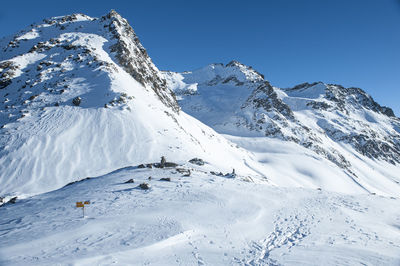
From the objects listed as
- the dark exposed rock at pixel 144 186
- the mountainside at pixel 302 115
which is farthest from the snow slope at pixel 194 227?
the mountainside at pixel 302 115

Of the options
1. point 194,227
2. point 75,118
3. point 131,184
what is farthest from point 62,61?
point 194,227

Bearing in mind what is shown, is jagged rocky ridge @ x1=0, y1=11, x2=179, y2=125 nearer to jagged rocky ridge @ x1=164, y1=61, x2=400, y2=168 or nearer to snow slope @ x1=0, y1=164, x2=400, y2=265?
snow slope @ x1=0, y1=164, x2=400, y2=265

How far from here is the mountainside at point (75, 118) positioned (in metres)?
22.8

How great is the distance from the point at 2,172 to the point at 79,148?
20.9 feet

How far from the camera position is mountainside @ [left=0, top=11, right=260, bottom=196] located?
22.8 meters

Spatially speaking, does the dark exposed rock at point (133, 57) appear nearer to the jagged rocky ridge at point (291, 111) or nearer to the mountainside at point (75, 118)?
the mountainside at point (75, 118)

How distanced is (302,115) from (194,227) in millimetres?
119187

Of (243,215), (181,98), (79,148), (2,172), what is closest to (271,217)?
(243,215)

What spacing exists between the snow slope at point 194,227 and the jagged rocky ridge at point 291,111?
62.7 meters

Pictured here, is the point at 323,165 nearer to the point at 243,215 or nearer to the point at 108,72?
the point at 108,72

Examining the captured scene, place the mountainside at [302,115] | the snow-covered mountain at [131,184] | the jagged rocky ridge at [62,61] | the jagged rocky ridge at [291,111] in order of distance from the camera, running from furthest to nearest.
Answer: the jagged rocky ridge at [291,111], the mountainside at [302,115], the jagged rocky ridge at [62,61], the snow-covered mountain at [131,184]

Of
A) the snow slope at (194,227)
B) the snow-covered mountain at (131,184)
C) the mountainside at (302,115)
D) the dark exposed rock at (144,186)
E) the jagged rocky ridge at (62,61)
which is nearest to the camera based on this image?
the snow slope at (194,227)

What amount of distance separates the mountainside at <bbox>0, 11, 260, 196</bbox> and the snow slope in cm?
908

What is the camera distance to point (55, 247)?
26.4ft
